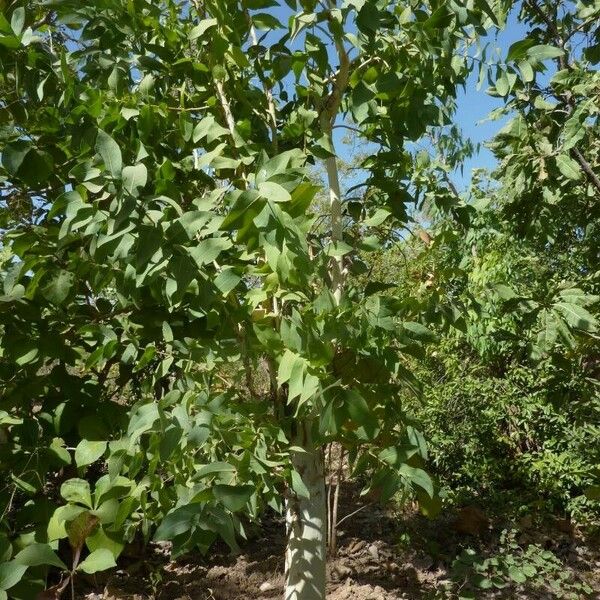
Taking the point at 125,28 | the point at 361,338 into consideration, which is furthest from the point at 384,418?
the point at 125,28

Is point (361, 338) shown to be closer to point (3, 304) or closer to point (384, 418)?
point (384, 418)

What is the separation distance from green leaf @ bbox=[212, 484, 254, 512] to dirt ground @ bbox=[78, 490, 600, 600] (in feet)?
6.76

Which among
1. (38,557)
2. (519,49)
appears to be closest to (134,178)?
(38,557)

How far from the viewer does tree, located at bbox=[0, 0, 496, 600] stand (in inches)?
43.9

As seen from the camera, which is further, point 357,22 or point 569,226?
point 569,226

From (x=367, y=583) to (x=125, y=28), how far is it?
111 inches

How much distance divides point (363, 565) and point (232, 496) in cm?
277

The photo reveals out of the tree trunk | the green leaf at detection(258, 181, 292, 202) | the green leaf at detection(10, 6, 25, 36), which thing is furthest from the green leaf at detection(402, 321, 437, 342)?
the green leaf at detection(10, 6, 25, 36)

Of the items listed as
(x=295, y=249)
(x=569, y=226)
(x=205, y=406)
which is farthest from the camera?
(x=569, y=226)

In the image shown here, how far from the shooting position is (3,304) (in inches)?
61.1

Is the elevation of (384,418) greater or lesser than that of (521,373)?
lesser

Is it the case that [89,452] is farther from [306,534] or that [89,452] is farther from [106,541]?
[306,534]

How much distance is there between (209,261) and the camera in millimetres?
1120

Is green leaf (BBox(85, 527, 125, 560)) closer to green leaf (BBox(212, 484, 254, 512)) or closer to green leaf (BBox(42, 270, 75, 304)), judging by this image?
green leaf (BBox(212, 484, 254, 512))
